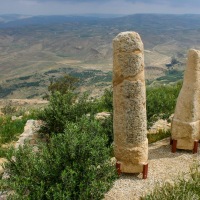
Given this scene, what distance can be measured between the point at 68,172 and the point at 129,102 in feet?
11.1

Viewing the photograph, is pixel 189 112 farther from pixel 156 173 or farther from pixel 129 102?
pixel 129 102

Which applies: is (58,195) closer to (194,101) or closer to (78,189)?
(78,189)

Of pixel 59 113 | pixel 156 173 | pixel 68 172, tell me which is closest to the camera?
pixel 68 172

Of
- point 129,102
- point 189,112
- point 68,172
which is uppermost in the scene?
point 129,102

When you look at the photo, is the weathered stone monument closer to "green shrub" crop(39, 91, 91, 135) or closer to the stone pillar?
the stone pillar

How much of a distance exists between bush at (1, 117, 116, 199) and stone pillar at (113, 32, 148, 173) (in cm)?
149

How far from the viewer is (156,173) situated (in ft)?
36.7

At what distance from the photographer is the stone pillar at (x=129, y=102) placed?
32.8ft

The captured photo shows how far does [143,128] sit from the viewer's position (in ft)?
35.1

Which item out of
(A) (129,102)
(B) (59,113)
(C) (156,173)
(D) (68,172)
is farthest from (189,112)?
(D) (68,172)

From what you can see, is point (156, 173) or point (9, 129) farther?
point (9, 129)

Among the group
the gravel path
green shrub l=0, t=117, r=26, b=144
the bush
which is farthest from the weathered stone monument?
green shrub l=0, t=117, r=26, b=144

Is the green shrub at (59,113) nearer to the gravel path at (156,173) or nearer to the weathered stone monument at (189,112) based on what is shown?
the gravel path at (156,173)

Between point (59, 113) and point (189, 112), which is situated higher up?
point (189, 112)
